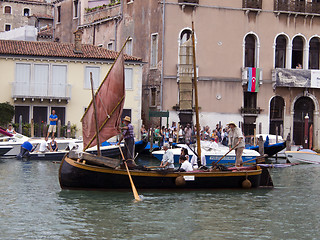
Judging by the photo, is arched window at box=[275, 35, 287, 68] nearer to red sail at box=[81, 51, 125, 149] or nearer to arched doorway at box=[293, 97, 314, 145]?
arched doorway at box=[293, 97, 314, 145]

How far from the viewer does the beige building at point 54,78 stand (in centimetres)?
3400

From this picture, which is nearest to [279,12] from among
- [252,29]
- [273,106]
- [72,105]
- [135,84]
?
[252,29]

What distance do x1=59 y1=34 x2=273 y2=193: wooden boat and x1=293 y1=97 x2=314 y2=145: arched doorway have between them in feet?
63.0

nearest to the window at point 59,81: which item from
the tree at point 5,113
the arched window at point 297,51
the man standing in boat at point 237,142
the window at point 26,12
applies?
the tree at point 5,113

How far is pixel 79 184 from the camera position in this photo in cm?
1730

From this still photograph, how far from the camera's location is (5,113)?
33.0 meters

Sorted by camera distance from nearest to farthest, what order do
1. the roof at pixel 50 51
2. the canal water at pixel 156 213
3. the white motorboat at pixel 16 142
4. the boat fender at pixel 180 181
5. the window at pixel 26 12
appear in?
the canal water at pixel 156 213 → the boat fender at pixel 180 181 → the white motorboat at pixel 16 142 → the roof at pixel 50 51 → the window at pixel 26 12

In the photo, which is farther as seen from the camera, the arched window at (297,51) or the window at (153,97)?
the arched window at (297,51)

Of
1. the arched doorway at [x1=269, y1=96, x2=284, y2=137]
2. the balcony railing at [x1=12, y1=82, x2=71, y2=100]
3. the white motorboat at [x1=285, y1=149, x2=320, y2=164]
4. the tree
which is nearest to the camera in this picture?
the white motorboat at [x1=285, y1=149, x2=320, y2=164]

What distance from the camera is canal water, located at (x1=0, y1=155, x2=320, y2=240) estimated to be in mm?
12883

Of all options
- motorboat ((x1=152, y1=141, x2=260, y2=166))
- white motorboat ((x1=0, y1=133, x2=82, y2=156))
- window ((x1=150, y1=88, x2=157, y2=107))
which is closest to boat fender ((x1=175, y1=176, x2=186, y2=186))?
motorboat ((x1=152, y1=141, x2=260, y2=166))

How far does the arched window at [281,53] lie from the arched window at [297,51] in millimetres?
513

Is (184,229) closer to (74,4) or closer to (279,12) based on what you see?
(279,12)

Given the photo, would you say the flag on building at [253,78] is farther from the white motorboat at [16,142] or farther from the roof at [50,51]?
the white motorboat at [16,142]
